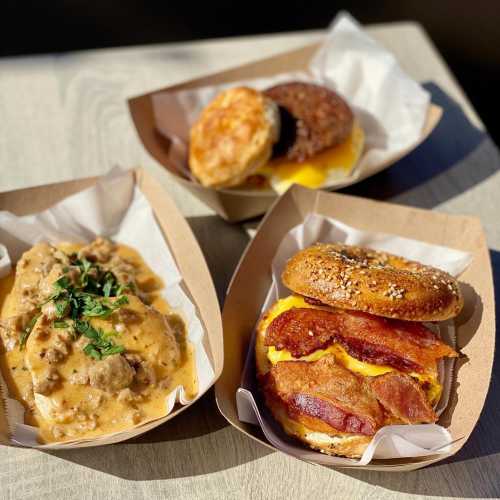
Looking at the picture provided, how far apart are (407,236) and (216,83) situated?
136cm

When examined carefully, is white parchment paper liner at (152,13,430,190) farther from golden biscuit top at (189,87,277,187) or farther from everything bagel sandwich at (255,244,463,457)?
everything bagel sandwich at (255,244,463,457)

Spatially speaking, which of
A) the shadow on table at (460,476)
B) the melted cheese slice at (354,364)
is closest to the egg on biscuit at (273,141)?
the melted cheese slice at (354,364)

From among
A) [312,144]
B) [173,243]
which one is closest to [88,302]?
[173,243]

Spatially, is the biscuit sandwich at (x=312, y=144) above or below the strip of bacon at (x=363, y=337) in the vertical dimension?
above

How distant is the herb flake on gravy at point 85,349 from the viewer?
1.90 metres

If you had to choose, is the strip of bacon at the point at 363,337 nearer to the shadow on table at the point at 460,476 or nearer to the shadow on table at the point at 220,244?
the shadow on table at the point at 460,476

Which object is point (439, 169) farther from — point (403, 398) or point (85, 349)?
point (85, 349)

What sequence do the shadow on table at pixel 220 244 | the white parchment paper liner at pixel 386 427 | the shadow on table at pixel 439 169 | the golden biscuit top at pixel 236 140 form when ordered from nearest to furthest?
the white parchment paper liner at pixel 386 427
the shadow on table at pixel 220 244
the golden biscuit top at pixel 236 140
the shadow on table at pixel 439 169

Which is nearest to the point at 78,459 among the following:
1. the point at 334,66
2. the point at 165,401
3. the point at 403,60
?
the point at 165,401

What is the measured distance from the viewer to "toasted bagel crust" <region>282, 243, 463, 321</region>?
1940mm

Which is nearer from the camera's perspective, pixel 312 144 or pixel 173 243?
pixel 173 243

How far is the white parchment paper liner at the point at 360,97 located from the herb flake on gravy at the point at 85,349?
922 mm

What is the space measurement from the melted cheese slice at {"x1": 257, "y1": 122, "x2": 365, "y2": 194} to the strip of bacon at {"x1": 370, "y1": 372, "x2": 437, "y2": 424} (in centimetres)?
112

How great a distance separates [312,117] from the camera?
2.87 m
